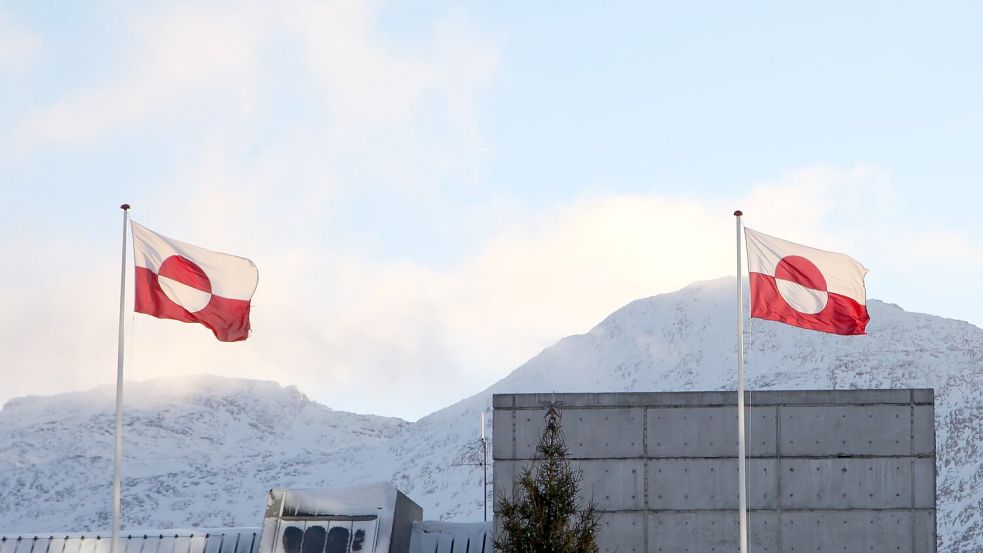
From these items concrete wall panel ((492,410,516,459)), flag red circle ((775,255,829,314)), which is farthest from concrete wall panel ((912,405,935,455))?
concrete wall panel ((492,410,516,459))

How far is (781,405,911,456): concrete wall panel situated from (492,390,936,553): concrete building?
0.07ft

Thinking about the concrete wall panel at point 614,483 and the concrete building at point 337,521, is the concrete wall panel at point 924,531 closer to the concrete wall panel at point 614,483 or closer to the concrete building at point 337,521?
A: the concrete wall panel at point 614,483

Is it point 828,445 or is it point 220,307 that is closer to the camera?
point 220,307

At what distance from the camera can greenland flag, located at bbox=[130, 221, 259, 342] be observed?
2538 cm

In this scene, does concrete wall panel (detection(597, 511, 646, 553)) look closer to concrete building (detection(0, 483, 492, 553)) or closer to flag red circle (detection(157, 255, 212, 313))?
concrete building (detection(0, 483, 492, 553))

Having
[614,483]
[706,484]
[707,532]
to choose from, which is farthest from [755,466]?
[614,483]

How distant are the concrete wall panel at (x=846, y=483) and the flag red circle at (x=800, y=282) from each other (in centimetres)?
460

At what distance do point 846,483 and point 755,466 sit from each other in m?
1.84

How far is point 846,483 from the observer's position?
2919 cm

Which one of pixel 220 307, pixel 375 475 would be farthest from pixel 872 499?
pixel 375 475

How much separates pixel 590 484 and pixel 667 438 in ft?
5.94

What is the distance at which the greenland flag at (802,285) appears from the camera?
25875 mm

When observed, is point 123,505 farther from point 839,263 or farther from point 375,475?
point 839,263

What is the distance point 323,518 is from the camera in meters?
31.0
